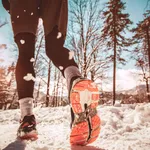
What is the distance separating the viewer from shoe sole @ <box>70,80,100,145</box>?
966 mm

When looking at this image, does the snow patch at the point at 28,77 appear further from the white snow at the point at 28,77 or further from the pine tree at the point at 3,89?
the pine tree at the point at 3,89

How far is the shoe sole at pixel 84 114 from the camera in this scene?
97 cm

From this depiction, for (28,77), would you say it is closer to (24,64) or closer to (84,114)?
(24,64)

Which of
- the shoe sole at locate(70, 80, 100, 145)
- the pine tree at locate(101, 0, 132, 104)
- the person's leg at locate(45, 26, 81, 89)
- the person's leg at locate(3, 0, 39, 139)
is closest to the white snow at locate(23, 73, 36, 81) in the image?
the person's leg at locate(3, 0, 39, 139)

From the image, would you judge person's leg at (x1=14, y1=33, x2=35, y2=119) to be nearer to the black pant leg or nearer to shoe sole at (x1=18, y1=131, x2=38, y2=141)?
the black pant leg

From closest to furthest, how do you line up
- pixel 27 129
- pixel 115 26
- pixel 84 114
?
pixel 84 114 < pixel 27 129 < pixel 115 26

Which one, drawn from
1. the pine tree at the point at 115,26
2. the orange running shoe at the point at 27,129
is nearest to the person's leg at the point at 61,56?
the orange running shoe at the point at 27,129

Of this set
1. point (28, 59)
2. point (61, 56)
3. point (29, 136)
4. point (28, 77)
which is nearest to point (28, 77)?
point (28, 77)

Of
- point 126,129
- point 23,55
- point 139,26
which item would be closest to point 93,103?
point 23,55

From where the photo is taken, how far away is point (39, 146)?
1108 mm

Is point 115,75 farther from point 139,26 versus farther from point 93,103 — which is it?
point 93,103

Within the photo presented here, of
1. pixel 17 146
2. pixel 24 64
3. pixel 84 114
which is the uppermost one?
pixel 24 64

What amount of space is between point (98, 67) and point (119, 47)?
4.19 m

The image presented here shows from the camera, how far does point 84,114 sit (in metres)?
0.99
